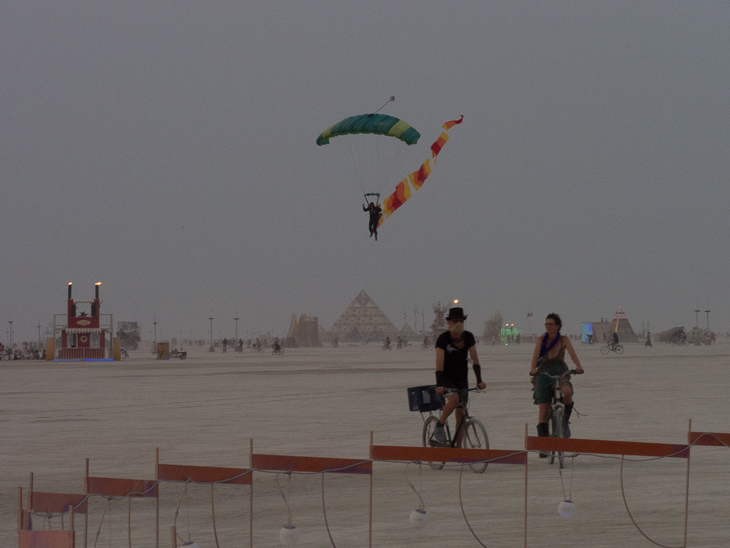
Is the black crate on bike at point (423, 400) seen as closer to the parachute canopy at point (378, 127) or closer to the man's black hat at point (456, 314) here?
the man's black hat at point (456, 314)

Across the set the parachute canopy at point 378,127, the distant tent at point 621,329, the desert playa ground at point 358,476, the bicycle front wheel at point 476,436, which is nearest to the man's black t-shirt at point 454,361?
the bicycle front wheel at point 476,436

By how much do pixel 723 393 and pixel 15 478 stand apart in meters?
16.8

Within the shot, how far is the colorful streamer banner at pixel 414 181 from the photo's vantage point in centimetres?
3703

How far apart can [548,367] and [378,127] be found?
20.1m

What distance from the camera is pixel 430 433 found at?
39.0 ft

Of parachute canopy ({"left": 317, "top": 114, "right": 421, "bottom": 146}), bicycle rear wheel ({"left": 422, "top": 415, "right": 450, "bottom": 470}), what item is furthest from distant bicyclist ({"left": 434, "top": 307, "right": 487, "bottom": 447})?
parachute canopy ({"left": 317, "top": 114, "right": 421, "bottom": 146})

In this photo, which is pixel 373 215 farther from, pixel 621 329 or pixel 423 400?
pixel 621 329

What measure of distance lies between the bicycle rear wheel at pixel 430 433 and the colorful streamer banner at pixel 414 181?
23.2 meters

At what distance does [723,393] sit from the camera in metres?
22.4

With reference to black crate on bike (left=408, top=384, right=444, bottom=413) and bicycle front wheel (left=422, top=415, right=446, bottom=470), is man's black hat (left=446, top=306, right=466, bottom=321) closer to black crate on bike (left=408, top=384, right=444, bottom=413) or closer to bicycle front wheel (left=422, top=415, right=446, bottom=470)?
black crate on bike (left=408, top=384, right=444, bottom=413)

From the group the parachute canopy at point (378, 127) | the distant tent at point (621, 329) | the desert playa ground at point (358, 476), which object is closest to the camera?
the desert playa ground at point (358, 476)

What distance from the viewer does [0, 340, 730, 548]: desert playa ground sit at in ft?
24.2

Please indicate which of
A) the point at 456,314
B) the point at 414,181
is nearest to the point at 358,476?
the point at 456,314

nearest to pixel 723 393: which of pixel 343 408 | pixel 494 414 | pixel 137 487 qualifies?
pixel 494 414
